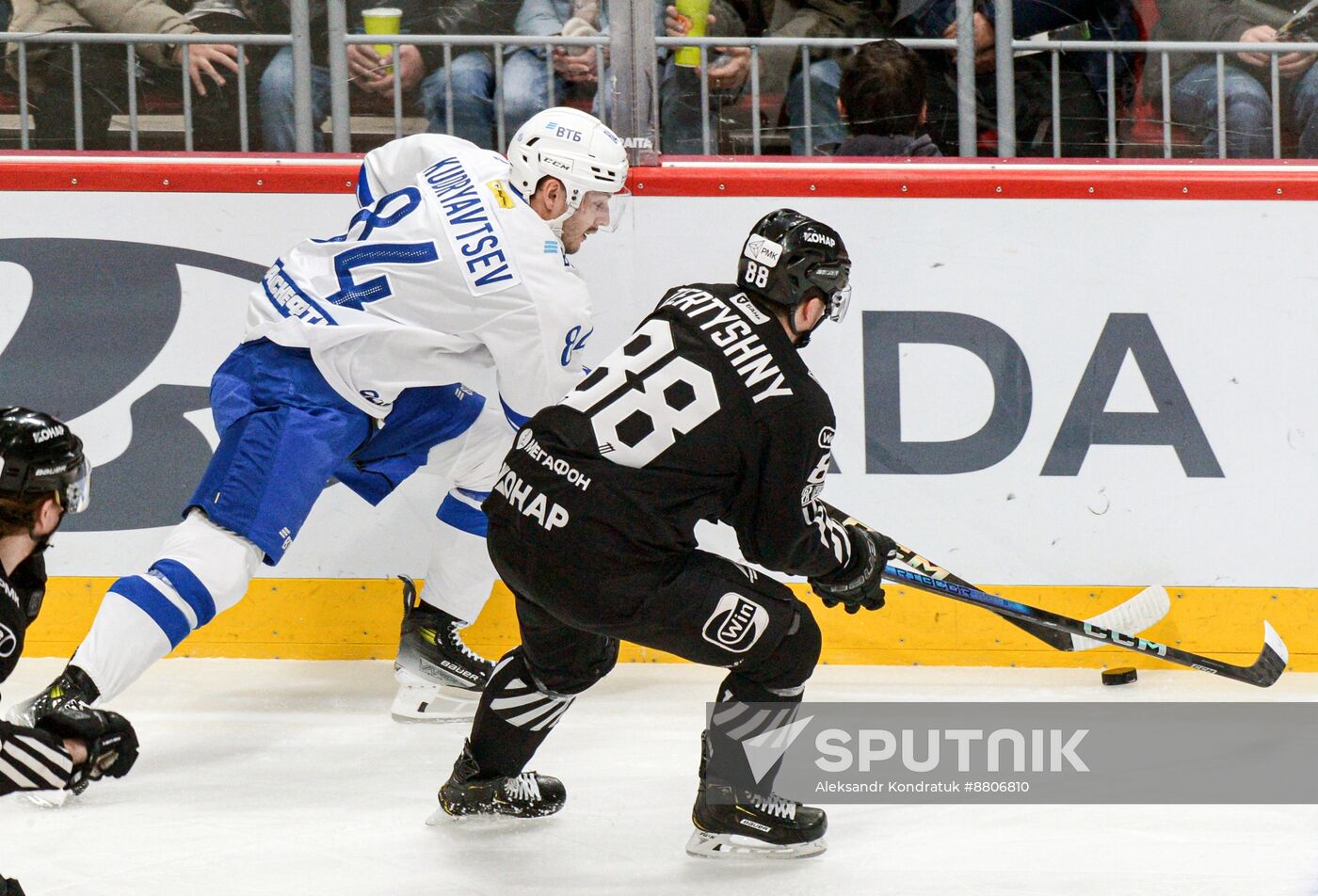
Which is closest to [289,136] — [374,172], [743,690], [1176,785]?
[374,172]

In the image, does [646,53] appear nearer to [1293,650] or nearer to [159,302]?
[159,302]

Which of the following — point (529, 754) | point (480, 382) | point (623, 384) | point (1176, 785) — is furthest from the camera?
point (480, 382)

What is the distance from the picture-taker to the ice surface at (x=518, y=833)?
2.54m

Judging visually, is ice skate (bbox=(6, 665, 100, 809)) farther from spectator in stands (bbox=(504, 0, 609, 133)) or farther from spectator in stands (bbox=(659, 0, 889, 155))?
spectator in stands (bbox=(659, 0, 889, 155))

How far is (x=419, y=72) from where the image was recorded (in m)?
3.90

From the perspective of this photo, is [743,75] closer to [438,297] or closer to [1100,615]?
[438,297]

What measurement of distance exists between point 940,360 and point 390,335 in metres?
1.34

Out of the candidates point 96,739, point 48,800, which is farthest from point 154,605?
point 96,739

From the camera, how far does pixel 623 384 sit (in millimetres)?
2482

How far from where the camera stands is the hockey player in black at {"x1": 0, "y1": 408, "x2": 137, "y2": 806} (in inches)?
73.3

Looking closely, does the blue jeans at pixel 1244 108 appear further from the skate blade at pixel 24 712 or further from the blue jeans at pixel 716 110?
the skate blade at pixel 24 712

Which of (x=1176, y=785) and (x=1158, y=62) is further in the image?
(x=1158, y=62)

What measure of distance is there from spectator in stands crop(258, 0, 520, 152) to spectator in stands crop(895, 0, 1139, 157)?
1.04 meters

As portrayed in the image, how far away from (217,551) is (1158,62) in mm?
2524
